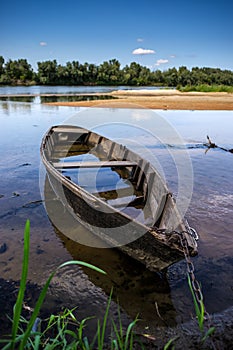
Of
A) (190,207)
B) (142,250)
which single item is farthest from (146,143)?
(142,250)

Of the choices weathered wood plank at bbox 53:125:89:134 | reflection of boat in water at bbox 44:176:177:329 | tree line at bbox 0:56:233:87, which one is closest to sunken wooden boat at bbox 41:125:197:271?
reflection of boat in water at bbox 44:176:177:329

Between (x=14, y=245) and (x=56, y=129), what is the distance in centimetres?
759

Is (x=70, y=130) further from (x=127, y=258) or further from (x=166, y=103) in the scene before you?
(x=166, y=103)

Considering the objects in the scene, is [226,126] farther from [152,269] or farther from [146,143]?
[152,269]

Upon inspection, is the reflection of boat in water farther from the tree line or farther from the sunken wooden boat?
the tree line

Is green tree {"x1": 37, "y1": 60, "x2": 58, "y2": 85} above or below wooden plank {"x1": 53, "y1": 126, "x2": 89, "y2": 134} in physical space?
above

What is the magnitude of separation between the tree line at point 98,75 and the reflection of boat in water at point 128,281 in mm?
105481

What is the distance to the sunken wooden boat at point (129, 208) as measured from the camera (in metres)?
3.20

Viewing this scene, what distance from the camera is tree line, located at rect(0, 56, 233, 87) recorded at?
105 m

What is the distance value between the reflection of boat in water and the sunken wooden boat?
0.74ft

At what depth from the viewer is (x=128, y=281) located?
12.2 ft

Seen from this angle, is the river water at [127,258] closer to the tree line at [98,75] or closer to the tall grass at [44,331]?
the tall grass at [44,331]

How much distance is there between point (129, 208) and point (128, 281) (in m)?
2.32

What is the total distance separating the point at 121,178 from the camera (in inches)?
305
